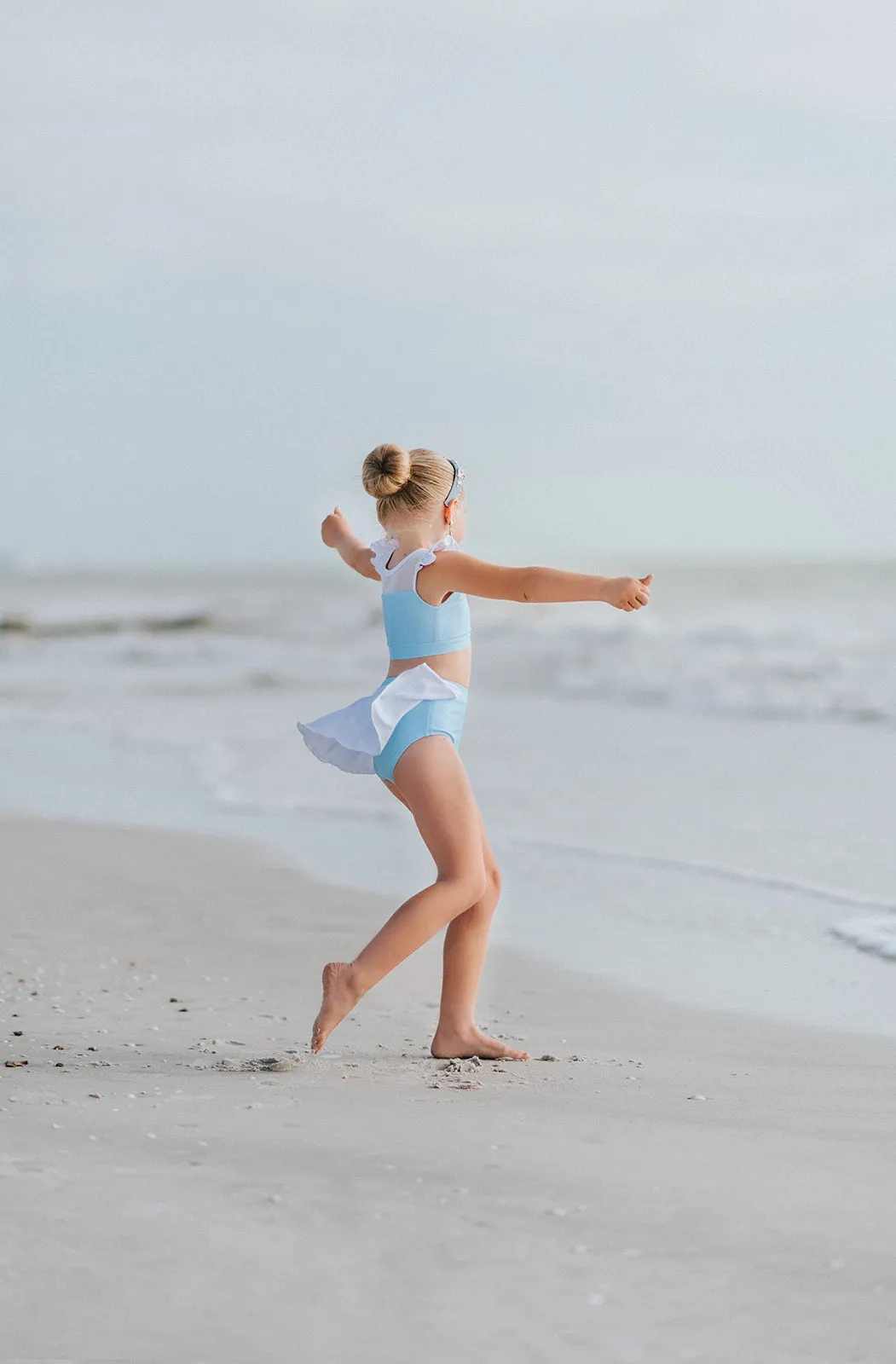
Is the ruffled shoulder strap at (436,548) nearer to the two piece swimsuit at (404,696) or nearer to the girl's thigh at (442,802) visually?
the two piece swimsuit at (404,696)

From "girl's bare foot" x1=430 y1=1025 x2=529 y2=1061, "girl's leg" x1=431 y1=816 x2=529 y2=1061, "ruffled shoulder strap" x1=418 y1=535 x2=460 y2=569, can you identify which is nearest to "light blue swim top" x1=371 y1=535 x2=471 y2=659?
"ruffled shoulder strap" x1=418 y1=535 x2=460 y2=569

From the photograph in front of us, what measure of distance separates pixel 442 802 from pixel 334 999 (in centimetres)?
53

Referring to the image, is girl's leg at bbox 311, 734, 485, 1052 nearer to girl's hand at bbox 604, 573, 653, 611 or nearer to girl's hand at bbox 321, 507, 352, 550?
girl's hand at bbox 604, 573, 653, 611

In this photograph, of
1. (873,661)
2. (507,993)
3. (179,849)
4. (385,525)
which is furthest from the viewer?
(873,661)

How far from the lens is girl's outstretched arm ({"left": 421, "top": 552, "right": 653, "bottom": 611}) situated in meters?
3.36

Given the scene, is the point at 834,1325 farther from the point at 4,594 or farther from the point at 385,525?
the point at 4,594

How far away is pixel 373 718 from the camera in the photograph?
3.61 m

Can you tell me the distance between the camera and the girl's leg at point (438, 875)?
3.53 metres

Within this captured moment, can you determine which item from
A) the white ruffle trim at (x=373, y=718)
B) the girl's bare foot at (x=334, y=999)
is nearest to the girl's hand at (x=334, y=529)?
the white ruffle trim at (x=373, y=718)

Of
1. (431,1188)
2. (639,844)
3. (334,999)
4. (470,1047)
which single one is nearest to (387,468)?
(334,999)

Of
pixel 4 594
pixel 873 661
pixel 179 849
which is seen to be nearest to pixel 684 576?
pixel 4 594

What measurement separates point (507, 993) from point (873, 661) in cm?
1337

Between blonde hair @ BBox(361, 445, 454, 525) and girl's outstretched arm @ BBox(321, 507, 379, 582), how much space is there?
0.90ft

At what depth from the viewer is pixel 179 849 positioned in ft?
23.0
